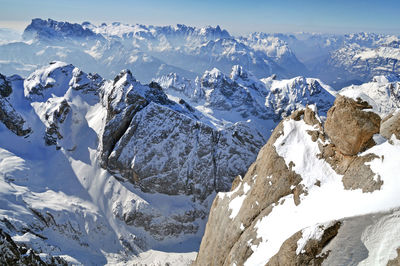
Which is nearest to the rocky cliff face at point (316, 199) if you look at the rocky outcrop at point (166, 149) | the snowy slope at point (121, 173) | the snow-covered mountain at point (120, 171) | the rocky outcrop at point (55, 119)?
the snowy slope at point (121, 173)

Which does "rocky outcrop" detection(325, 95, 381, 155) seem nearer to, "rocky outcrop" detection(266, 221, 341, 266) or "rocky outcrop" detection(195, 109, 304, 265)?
"rocky outcrop" detection(195, 109, 304, 265)

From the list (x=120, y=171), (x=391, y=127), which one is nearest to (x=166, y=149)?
(x=120, y=171)

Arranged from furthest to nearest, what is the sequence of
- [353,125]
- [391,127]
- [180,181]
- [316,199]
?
[180,181] → [353,125] → [316,199] → [391,127]

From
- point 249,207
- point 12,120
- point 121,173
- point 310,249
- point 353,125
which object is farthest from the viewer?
point 12,120

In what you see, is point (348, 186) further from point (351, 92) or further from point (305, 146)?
point (351, 92)

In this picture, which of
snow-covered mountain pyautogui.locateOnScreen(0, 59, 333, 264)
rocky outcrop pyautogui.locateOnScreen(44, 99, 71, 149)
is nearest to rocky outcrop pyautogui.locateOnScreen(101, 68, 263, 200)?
snow-covered mountain pyautogui.locateOnScreen(0, 59, 333, 264)

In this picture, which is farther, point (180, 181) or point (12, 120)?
point (12, 120)

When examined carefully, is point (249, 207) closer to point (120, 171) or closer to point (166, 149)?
point (166, 149)
